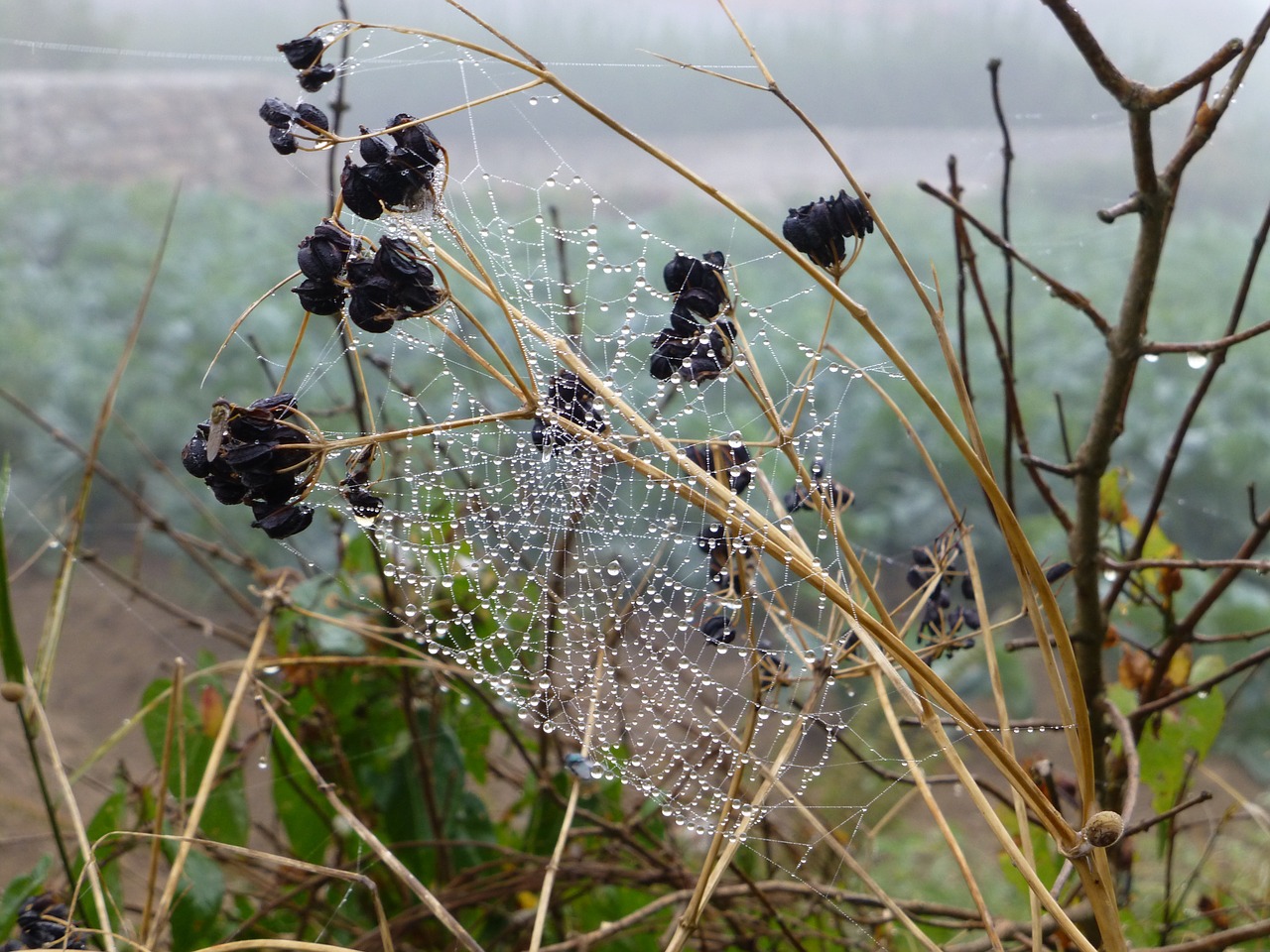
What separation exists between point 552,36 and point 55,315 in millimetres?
1252

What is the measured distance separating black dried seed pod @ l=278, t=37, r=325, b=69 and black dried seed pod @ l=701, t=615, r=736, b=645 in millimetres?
255

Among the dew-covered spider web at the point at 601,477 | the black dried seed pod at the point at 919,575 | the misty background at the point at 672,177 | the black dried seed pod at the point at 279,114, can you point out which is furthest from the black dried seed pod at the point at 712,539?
the misty background at the point at 672,177

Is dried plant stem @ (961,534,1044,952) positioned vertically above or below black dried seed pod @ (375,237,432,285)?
below

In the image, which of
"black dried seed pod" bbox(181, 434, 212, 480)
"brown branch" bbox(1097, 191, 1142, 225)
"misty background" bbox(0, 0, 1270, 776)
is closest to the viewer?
"black dried seed pod" bbox(181, 434, 212, 480)

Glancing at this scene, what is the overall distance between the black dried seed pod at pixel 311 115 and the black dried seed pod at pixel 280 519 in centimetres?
13

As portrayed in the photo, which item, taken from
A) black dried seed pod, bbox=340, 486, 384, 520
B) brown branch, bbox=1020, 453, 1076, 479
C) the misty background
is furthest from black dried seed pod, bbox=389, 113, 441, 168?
the misty background

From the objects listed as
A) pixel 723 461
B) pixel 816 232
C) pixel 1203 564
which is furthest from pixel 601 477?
pixel 1203 564

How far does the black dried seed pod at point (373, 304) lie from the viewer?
11.3 inches

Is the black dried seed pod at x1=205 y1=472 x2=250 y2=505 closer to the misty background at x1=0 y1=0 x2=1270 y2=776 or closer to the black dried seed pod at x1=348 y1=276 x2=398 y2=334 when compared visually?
the black dried seed pod at x1=348 y1=276 x2=398 y2=334

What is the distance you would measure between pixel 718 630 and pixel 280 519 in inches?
7.6

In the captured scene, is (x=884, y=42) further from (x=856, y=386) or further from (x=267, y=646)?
(x=267, y=646)

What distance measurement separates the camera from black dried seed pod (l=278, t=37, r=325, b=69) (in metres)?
0.31

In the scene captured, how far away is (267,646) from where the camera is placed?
4.26 feet

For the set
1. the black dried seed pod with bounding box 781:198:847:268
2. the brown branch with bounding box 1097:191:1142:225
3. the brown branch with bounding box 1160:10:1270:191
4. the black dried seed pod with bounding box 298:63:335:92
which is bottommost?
the black dried seed pod with bounding box 781:198:847:268
